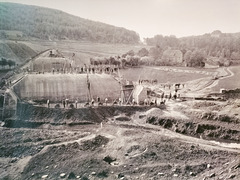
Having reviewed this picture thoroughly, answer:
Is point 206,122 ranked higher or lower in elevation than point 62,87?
lower

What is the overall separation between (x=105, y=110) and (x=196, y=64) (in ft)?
6.94

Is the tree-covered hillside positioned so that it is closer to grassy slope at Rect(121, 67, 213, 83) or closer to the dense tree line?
grassy slope at Rect(121, 67, 213, 83)

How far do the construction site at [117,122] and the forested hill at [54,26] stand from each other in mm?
452

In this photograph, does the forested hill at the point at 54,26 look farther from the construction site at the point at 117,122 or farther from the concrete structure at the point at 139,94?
the concrete structure at the point at 139,94

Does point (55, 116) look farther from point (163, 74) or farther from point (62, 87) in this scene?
point (163, 74)

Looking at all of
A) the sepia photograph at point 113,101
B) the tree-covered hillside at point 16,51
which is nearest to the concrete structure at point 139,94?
the sepia photograph at point 113,101

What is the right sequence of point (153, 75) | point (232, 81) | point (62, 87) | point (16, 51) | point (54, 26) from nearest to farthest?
point (232, 81) → point (54, 26) → point (62, 87) → point (16, 51) → point (153, 75)

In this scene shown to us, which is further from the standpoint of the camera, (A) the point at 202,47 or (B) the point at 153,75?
(B) the point at 153,75

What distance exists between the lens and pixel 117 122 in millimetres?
6512

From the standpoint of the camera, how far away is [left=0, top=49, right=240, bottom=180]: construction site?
15.4 ft

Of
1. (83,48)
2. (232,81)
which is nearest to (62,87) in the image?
(83,48)

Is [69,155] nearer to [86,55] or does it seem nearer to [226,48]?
[86,55]

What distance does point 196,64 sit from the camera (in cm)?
636

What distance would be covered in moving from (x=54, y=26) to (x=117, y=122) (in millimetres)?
2329
